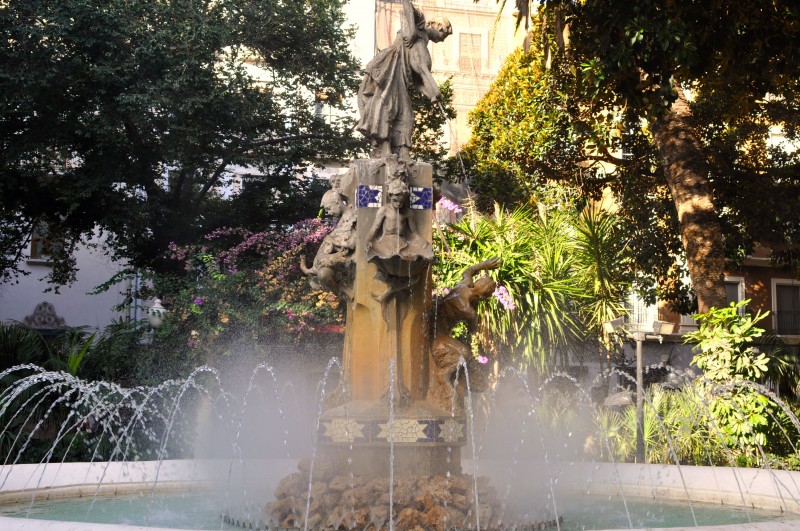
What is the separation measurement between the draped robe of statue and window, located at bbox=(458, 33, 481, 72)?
24.5m

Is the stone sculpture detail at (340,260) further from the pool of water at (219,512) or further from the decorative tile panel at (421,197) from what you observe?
the pool of water at (219,512)

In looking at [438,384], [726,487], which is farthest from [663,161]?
[438,384]

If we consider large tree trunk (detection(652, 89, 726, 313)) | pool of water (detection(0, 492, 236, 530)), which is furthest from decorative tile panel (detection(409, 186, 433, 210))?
large tree trunk (detection(652, 89, 726, 313))

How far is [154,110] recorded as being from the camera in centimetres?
1991

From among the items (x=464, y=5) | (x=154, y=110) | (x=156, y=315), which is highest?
(x=464, y=5)

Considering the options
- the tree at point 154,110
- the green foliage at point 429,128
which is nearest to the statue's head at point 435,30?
the tree at point 154,110

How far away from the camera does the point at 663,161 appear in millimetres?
15531

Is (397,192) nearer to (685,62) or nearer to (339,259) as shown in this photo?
(339,259)

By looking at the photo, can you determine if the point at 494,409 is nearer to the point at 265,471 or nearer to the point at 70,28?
the point at 265,471

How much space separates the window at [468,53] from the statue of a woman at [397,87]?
80.2 ft

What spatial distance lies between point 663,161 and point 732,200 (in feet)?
10.7

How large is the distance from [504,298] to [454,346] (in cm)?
790

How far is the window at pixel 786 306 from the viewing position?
29641 mm

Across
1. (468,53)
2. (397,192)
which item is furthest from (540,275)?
(468,53)
